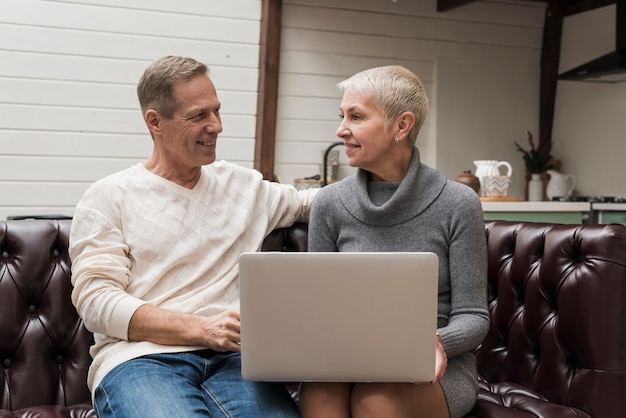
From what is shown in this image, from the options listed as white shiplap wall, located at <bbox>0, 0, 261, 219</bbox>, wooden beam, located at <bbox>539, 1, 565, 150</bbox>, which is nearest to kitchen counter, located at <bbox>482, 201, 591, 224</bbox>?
wooden beam, located at <bbox>539, 1, 565, 150</bbox>

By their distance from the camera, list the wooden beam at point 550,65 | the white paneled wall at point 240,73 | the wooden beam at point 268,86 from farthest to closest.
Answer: the wooden beam at point 550,65, the wooden beam at point 268,86, the white paneled wall at point 240,73

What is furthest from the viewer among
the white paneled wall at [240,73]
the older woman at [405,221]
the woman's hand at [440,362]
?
the white paneled wall at [240,73]

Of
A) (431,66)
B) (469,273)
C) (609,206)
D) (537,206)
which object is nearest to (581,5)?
(431,66)

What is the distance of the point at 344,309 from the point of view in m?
1.58

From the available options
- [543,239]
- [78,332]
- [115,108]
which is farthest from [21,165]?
[543,239]

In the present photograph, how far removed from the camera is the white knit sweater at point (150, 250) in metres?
1.92

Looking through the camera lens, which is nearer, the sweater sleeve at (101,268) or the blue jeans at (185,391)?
the blue jeans at (185,391)

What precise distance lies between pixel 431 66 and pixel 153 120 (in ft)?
13.5

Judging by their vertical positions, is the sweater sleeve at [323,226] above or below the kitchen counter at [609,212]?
above

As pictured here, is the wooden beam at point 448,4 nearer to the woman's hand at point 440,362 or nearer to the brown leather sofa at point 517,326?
the brown leather sofa at point 517,326

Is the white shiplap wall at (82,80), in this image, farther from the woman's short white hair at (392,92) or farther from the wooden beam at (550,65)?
the woman's short white hair at (392,92)

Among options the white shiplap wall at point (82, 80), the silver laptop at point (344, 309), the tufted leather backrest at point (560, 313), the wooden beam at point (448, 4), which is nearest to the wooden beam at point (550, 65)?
the wooden beam at point (448, 4)

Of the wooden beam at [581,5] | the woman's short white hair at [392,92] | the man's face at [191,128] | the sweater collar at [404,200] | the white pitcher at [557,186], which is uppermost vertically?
the wooden beam at [581,5]

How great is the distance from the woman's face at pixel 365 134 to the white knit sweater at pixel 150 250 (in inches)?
14.0
